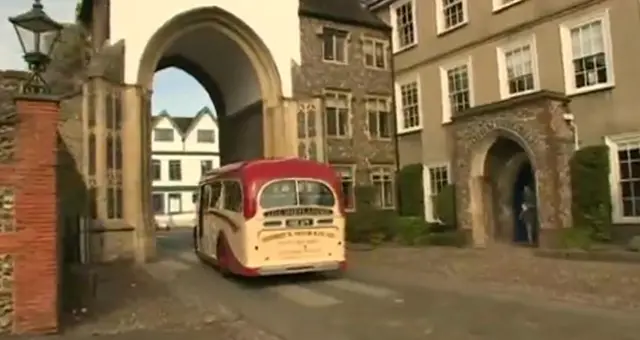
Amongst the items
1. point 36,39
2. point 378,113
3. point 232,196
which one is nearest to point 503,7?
point 378,113

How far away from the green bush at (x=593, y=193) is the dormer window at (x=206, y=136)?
49895 millimetres

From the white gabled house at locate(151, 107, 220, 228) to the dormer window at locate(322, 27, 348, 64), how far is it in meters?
35.4

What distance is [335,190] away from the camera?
13.8 metres

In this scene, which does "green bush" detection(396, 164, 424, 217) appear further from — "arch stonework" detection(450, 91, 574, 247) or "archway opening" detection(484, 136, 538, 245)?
"archway opening" detection(484, 136, 538, 245)

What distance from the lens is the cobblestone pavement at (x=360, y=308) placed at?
330 inches

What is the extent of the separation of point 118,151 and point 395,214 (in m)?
11.0

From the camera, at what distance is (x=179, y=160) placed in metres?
61.5

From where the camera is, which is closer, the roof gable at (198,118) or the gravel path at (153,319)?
the gravel path at (153,319)

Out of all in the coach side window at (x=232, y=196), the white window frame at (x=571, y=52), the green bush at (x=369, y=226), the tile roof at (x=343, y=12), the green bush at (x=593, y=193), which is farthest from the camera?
the tile roof at (x=343, y=12)

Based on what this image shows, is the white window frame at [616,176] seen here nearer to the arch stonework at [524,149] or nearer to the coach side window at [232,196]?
the arch stonework at [524,149]

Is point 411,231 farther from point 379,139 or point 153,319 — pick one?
point 153,319

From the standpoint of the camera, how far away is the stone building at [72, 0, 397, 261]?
19406mm

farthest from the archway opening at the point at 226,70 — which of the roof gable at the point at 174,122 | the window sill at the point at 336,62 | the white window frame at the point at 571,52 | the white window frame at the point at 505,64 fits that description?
the roof gable at the point at 174,122

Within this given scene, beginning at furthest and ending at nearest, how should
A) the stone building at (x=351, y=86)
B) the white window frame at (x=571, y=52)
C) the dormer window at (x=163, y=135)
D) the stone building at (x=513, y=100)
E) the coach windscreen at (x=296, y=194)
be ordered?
the dormer window at (x=163, y=135) → the stone building at (x=351, y=86) → the white window frame at (x=571, y=52) → the stone building at (x=513, y=100) → the coach windscreen at (x=296, y=194)
